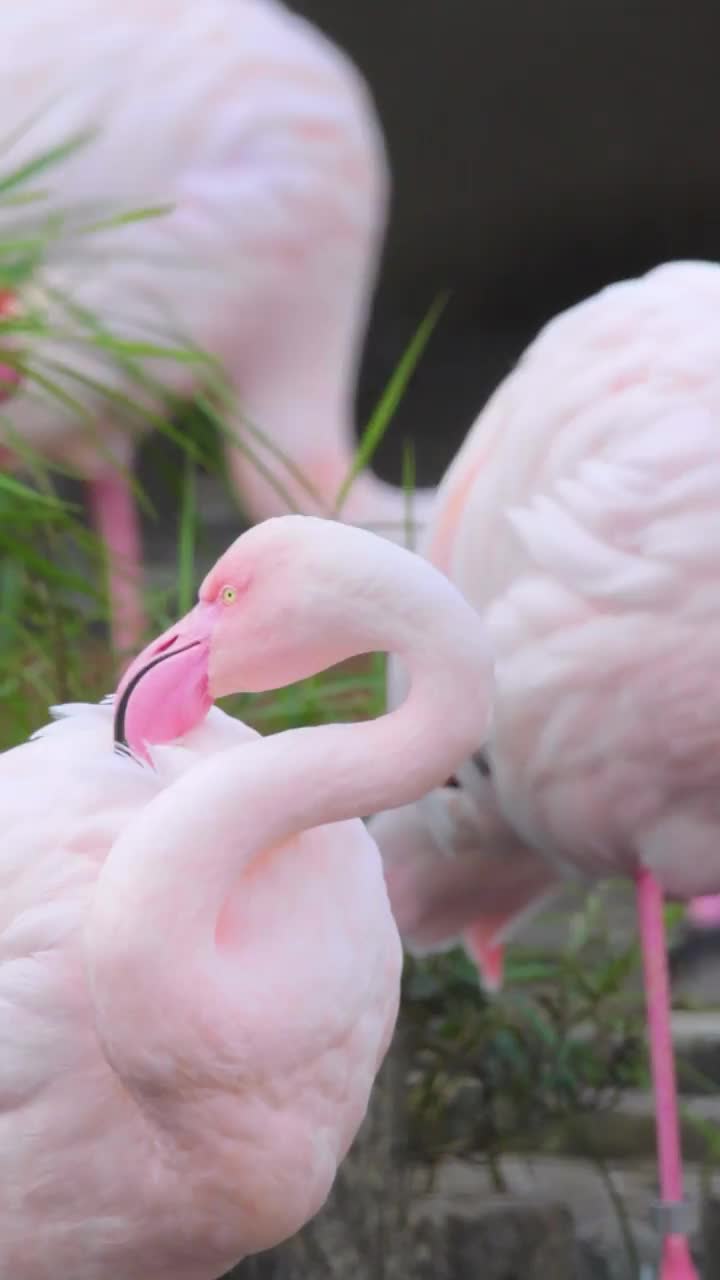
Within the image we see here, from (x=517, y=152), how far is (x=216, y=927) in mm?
5419

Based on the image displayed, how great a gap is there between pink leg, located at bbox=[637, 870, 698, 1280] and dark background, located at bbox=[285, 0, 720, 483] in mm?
4155

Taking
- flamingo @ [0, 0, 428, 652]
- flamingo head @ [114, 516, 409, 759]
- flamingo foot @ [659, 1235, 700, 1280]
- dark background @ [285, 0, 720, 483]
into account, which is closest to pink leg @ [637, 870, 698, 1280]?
flamingo foot @ [659, 1235, 700, 1280]

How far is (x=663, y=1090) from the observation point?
2412 millimetres

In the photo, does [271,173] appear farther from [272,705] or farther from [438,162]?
[438,162]

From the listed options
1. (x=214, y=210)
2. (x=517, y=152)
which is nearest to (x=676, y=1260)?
(x=214, y=210)

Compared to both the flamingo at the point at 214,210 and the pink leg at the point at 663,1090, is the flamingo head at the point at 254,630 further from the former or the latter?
the flamingo at the point at 214,210

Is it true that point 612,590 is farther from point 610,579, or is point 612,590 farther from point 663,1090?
point 663,1090

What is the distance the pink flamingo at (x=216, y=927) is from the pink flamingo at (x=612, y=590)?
0.49m

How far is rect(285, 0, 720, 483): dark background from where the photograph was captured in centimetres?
671

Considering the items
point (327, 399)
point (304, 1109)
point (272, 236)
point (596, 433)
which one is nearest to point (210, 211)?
point (272, 236)

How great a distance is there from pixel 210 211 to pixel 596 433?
1.42 m

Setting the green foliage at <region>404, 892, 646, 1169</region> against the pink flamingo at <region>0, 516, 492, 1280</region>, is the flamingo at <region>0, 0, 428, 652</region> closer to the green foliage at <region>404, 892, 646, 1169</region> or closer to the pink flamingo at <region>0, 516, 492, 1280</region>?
the green foliage at <region>404, 892, 646, 1169</region>

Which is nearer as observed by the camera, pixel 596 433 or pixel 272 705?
pixel 596 433

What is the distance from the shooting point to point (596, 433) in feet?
7.79
